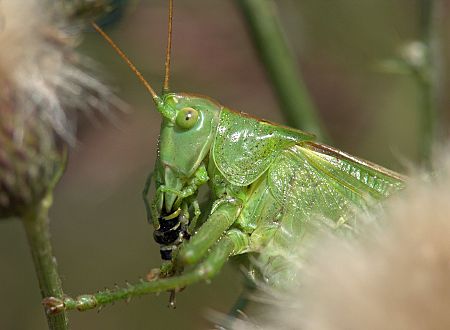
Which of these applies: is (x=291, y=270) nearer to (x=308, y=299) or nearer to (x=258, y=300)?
(x=258, y=300)

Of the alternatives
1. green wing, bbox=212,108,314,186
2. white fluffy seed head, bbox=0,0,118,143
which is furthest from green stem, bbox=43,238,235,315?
white fluffy seed head, bbox=0,0,118,143

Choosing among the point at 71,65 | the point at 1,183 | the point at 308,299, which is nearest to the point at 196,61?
the point at 71,65

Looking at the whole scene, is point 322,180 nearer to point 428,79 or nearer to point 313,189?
point 313,189

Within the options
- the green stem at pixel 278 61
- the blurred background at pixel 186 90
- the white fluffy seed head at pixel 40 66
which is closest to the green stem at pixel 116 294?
the white fluffy seed head at pixel 40 66

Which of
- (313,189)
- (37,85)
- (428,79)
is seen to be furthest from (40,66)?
(428,79)

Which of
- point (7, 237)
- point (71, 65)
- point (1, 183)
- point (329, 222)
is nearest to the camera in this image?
point (329, 222)

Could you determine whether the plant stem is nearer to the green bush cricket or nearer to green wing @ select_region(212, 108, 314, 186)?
the green bush cricket
